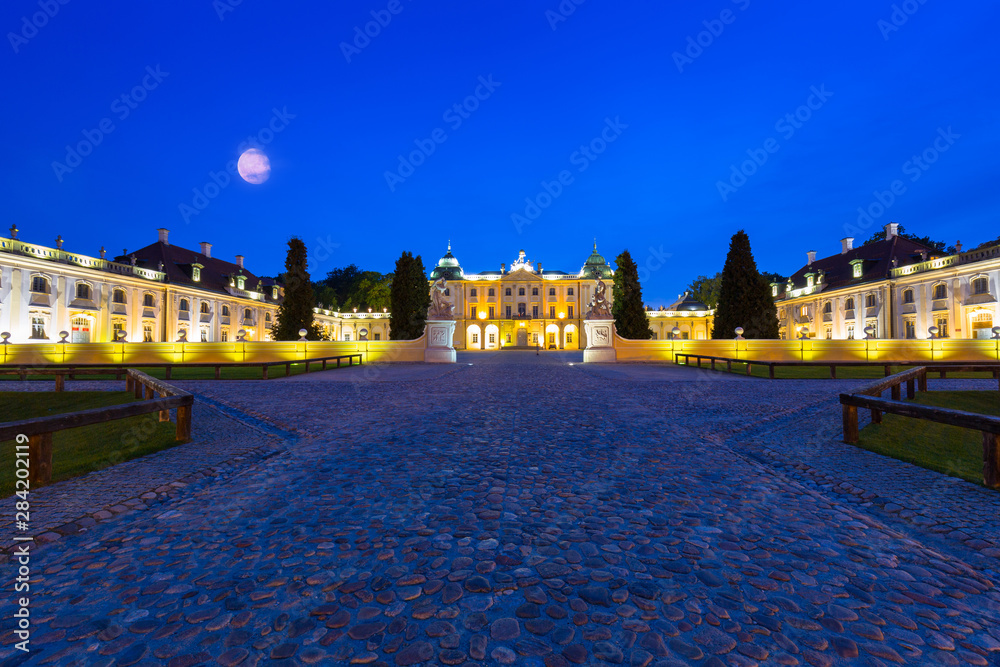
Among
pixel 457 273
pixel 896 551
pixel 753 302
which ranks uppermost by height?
pixel 457 273

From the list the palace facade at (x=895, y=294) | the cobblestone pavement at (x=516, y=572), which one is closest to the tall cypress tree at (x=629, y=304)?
the palace facade at (x=895, y=294)

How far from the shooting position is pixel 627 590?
2398mm

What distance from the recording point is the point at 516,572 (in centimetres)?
260

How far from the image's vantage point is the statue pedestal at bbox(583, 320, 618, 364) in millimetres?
26797

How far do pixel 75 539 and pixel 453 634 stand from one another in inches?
114

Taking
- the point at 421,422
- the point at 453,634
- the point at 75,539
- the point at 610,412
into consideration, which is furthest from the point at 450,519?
the point at 610,412

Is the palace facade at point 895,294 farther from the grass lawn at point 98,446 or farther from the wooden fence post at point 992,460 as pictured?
the grass lawn at point 98,446

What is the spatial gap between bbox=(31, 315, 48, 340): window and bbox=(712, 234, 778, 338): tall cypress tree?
4896 cm

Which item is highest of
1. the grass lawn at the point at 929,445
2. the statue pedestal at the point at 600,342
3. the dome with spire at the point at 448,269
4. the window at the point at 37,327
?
the dome with spire at the point at 448,269

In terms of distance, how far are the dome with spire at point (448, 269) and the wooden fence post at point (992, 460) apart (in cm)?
7136

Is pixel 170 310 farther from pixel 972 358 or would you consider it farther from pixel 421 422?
pixel 972 358

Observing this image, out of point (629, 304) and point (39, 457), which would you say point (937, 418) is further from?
point (629, 304)

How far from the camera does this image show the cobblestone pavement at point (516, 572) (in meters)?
1.96

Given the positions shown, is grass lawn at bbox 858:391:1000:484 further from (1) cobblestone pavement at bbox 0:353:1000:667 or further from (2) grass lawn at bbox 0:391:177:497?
(2) grass lawn at bbox 0:391:177:497
